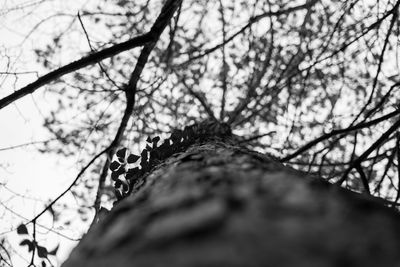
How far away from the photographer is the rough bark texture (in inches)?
19.0

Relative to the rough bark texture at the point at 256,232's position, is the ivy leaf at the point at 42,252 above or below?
above

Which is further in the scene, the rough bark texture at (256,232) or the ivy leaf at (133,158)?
the ivy leaf at (133,158)

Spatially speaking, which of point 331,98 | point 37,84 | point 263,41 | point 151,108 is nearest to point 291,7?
point 263,41

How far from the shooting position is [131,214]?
82 centimetres

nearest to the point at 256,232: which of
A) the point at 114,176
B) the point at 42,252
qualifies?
the point at 114,176

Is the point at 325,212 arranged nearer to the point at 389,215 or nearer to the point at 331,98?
the point at 389,215

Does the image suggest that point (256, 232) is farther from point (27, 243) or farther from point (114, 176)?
point (27, 243)

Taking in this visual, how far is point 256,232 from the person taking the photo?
0.51m

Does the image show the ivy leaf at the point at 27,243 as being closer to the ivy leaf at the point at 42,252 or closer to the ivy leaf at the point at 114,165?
the ivy leaf at the point at 42,252

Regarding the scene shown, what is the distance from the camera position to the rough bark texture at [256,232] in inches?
19.0

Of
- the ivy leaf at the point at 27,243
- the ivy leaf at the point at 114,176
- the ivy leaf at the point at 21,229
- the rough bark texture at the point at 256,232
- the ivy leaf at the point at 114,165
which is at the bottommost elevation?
the rough bark texture at the point at 256,232

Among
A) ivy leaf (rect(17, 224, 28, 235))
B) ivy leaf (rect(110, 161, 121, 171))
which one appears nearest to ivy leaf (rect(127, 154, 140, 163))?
ivy leaf (rect(110, 161, 121, 171))

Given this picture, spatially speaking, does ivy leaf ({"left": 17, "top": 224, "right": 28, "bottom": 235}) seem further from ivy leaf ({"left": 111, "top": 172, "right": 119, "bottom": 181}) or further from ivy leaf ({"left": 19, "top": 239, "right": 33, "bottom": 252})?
ivy leaf ({"left": 111, "top": 172, "right": 119, "bottom": 181})

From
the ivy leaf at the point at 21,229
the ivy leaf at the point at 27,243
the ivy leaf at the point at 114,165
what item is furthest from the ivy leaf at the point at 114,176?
the ivy leaf at the point at 27,243
